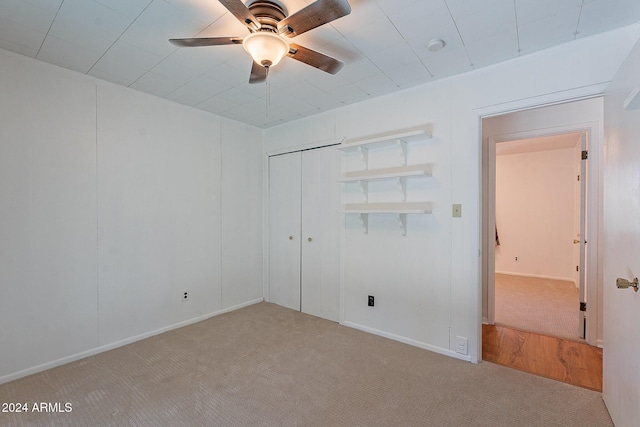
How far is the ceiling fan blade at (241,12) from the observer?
1.35 metres

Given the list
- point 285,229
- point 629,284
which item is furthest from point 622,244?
point 285,229

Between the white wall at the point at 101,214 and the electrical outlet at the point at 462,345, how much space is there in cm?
262

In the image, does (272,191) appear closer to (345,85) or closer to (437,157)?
(345,85)

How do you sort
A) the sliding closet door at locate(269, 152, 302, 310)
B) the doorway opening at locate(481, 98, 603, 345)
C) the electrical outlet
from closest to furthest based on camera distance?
1. the electrical outlet
2. the doorway opening at locate(481, 98, 603, 345)
3. the sliding closet door at locate(269, 152, 302, 310)

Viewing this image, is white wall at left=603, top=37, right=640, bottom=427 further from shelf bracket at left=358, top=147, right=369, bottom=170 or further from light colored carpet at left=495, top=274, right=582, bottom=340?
shelf bracket at left=358, top=147, right=369, bottom=170

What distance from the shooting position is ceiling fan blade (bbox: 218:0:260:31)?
1353mm

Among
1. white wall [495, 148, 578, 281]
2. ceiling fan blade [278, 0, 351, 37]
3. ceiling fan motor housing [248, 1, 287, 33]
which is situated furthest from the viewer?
white wall [495, 148, 578, 281]

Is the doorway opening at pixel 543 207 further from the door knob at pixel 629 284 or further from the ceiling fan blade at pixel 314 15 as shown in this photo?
the ceiling fan blade at pixel 314 15

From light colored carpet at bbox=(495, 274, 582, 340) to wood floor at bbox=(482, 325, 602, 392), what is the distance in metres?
0.24

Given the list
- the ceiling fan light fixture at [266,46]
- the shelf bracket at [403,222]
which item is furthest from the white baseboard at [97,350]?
the ceiling fan light fixture at [266,46]

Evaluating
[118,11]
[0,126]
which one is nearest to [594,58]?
[118,11]

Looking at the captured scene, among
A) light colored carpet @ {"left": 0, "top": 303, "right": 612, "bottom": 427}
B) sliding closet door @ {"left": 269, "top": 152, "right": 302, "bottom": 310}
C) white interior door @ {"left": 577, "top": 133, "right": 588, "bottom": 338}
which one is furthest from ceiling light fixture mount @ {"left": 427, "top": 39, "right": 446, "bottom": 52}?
light colored carpet @ {"left": 0, "top": 303, "right": 612, "bottom": 427}

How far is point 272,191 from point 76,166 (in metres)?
2.11

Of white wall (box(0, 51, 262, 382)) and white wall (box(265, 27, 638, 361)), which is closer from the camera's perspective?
white wall (box(265, 27, 638, 361))
